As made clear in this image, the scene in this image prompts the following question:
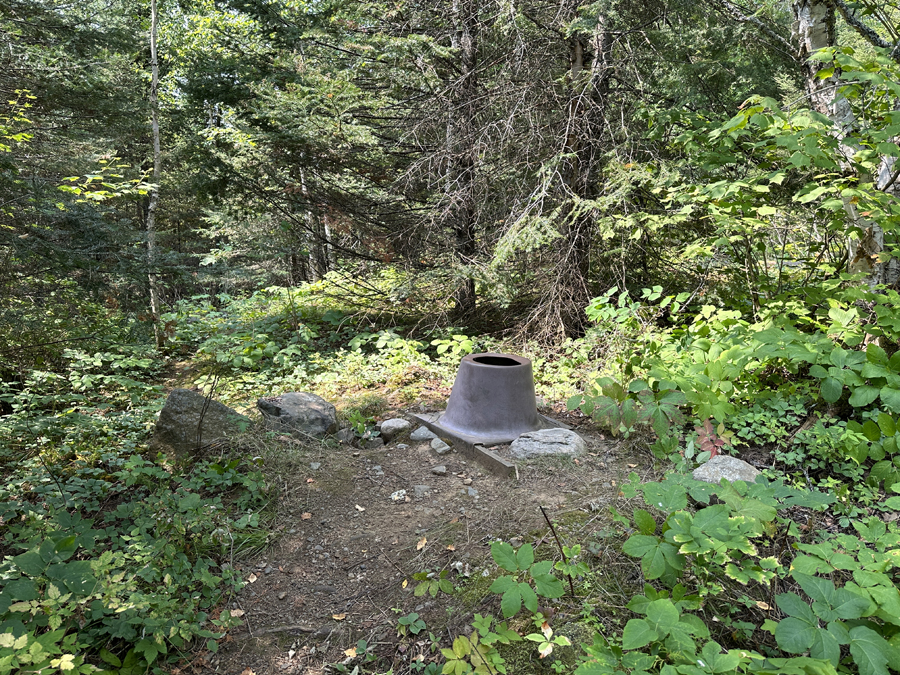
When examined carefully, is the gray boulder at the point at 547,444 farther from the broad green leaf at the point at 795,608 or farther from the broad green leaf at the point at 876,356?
the broad green leaf at the point at 795,608

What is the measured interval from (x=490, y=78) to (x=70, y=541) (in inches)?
273

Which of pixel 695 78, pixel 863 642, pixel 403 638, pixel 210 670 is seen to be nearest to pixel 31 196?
pixel 210 670

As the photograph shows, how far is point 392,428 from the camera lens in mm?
4359

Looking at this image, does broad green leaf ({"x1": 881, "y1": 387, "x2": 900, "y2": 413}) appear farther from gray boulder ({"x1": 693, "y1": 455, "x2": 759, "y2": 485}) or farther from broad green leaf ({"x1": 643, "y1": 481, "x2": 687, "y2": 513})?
broad green leaf ({"x1": 643, "y1": 481, "x2": 687, "y2": 513})

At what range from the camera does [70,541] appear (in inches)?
81.7

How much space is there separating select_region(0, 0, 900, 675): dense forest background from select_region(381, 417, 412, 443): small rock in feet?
0.45

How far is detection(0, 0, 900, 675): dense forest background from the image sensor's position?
1972 mm

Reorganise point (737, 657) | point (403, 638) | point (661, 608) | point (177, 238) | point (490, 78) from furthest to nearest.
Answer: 1. point (177, 238)
2. point (490, 78)
3. point (403, 638)
4. point (661, 608)
5. point (737, 657)

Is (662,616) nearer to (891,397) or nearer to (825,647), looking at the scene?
→ (825,647)

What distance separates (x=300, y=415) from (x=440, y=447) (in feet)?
4.12

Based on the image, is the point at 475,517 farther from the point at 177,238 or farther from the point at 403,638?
the point at 177,238

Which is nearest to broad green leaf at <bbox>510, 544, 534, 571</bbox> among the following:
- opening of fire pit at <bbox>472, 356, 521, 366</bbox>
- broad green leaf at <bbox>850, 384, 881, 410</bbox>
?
broad green leaf at <bbox>850, 384, 881, 410</bbox>

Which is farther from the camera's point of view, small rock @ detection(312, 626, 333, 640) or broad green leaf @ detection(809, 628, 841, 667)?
small rock @ detection(312, 626, 333, 640)

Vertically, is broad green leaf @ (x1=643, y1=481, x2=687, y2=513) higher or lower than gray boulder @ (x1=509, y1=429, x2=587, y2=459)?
higher
